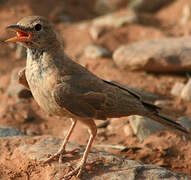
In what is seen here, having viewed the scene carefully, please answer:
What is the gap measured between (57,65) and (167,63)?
4.64 metres

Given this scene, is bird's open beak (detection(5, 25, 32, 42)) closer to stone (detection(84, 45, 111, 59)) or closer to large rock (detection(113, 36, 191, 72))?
large rock (detection(113, 36, 191, 72))

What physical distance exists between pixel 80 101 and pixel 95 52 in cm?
558

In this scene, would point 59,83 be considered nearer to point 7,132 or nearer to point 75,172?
point 75,172

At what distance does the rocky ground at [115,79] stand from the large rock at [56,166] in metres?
0.02

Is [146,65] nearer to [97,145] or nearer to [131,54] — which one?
[131,54]

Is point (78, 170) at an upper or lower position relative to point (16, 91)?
lower

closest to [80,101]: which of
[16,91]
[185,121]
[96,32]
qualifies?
[185,121]

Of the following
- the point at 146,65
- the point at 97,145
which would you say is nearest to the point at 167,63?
the point at 146,65

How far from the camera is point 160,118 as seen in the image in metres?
5.85

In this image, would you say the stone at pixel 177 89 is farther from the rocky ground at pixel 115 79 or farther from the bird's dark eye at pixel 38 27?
the bird's dark eye at pixel 38 27

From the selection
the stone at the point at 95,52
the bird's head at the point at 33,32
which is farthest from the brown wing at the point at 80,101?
the stone at the point at 95,52

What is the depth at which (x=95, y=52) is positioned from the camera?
10750 mm

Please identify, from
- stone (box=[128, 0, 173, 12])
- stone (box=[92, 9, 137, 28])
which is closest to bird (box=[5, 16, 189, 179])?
stone (box=[92, 9, 137, 28])

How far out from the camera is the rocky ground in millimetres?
5855
